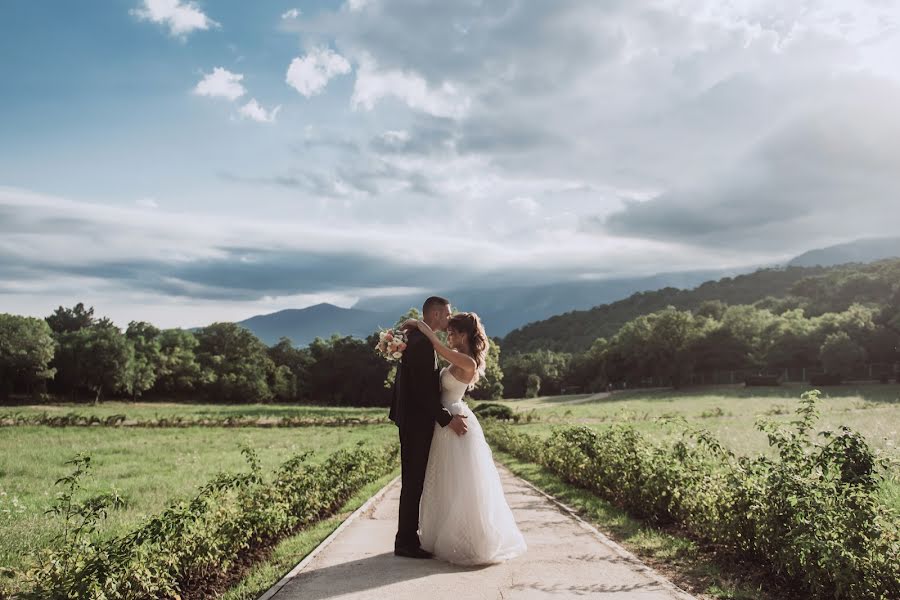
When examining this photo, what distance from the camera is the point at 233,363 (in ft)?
277

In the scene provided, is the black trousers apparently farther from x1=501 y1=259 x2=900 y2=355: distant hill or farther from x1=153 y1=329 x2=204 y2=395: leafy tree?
x1=501 y1=259 x2=900 y2=355: distant hill

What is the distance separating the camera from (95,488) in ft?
49.7

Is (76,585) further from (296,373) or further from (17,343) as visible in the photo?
(296,373)

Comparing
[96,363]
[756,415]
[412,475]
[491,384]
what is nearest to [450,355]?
[412,475]

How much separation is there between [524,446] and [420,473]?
1392 centimetres

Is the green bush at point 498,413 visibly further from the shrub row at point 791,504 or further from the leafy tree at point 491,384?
the shrub row at point 791,504

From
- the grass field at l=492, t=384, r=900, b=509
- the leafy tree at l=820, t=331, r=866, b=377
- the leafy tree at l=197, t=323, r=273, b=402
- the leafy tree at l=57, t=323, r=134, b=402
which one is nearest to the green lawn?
the leafy tree at l=57, t=323, r=134, b=402

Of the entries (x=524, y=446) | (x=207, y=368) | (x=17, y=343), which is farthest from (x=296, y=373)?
(x=524, y=446)

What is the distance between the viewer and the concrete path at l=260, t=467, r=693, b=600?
5414mm

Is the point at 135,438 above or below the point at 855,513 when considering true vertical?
below

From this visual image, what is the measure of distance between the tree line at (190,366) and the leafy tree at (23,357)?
88 millimetres

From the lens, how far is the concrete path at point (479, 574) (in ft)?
17.8

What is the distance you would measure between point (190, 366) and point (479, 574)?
262ft

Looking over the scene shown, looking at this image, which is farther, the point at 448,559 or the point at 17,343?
the point at 17,343
